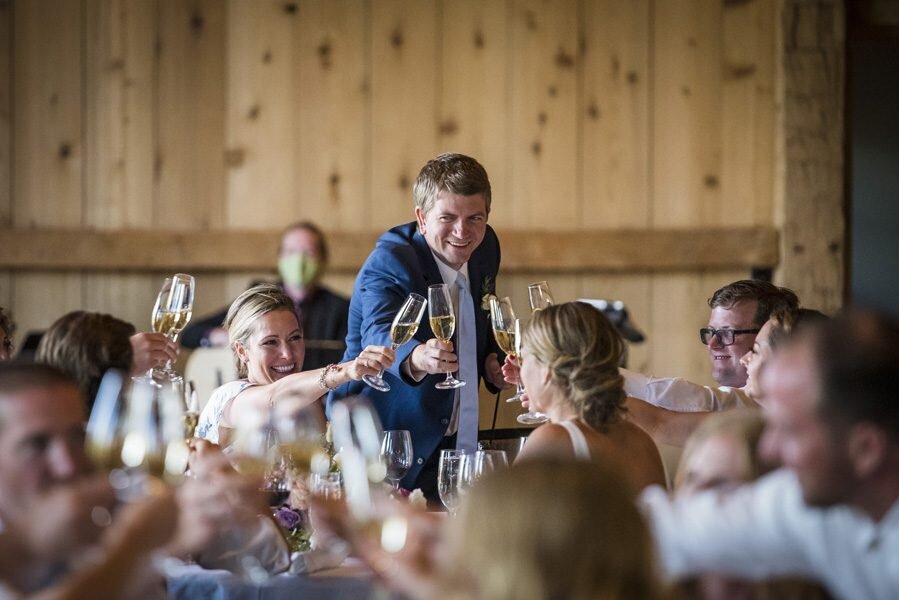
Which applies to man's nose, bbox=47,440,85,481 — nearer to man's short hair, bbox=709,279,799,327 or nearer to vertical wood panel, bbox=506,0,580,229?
man's short hair, bbox=709,279,799,327

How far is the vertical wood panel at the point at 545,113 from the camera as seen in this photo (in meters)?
5.57

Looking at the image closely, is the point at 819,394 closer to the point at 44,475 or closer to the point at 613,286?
the point at 44,475

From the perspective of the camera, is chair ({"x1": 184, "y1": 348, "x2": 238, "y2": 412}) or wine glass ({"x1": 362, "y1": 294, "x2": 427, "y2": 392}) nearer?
wine glass ({"x1": 362, "y1": 294, "x2": 427, "y2": 392})

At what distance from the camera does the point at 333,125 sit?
5.54 metres

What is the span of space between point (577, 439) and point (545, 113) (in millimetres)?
3543

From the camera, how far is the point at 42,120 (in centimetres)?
551

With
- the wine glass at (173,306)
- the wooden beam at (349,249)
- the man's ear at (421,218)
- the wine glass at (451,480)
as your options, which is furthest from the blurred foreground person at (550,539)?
the wooden beam at (349,249)

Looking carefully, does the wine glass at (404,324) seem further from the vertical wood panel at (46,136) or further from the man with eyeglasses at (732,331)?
the vertical wood panel at (46,136)

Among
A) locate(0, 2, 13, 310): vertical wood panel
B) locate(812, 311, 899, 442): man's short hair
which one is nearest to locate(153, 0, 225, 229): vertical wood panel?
locate(0, 2, 13, 310): vertical wood panel

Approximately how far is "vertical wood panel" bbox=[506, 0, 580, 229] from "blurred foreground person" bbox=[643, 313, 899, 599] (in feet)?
13.3

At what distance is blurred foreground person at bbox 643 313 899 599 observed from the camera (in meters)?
1.45

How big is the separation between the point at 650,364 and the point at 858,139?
10.4 ft

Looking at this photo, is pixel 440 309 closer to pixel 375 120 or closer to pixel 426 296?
pixel 426 296

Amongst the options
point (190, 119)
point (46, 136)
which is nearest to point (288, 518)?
point (190, 119)
